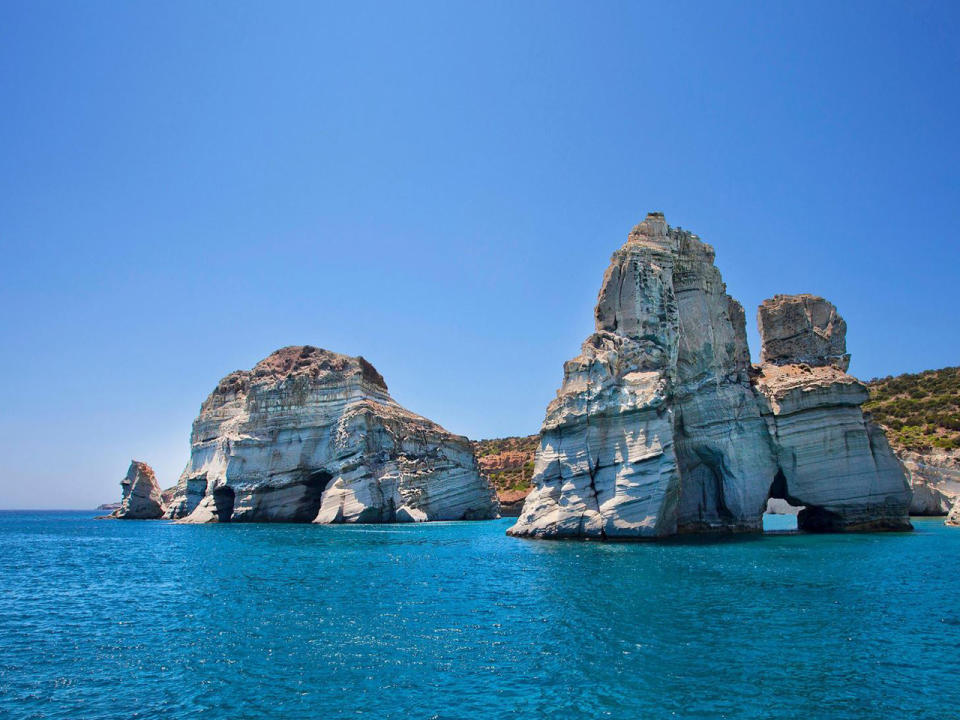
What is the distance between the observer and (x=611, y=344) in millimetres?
41094

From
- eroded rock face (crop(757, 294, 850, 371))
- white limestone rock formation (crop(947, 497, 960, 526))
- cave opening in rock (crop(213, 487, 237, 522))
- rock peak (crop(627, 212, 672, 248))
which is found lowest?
white limestone rock formation (crop(947, 497, 960, 526))

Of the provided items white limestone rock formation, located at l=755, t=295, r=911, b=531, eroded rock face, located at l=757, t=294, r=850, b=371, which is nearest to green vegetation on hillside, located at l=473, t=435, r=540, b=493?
eroded rock face, located at l=757, t=294, r=850, b=371

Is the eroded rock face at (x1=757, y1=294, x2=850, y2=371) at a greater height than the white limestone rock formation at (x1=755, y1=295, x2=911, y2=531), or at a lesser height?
greater

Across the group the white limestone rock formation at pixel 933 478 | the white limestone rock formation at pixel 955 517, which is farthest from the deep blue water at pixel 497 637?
the white limestone rock formation at pixel 933 478

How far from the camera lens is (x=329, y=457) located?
6506 centimetres

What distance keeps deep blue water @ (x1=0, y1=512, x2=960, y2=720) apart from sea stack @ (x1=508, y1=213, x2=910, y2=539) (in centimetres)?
712

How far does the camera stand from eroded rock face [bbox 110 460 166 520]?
92250 mm

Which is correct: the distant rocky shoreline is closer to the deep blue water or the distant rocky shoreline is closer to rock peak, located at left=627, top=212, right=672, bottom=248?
rock peak, located at left=627, top=212, right=672, bottom=248

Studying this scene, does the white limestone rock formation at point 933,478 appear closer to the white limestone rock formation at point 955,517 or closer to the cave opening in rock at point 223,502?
the white limestone rock formation at point 955,517

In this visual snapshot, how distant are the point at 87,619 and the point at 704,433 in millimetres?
35825

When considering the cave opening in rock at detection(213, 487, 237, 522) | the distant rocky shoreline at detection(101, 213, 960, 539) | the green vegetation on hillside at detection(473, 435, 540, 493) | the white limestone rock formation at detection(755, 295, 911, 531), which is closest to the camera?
the distant rocky shoreline at detection(101, 213, 960, 539)

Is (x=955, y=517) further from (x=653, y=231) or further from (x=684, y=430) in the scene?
(x=653, y=231)

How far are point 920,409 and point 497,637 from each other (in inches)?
2762

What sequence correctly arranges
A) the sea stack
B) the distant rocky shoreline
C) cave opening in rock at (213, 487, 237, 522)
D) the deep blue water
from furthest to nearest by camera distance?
1. cave opening in rock at (213, 487, 237, 522)
2. the distant rocky shoreline
3. the sea stack
4. the deep blue water
